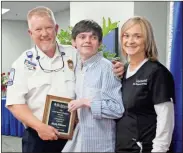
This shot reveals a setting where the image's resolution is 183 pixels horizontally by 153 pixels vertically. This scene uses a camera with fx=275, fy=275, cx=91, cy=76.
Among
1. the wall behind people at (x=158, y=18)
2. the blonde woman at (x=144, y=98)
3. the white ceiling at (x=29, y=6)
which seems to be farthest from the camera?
the white ceiling at (x=29, y=6)

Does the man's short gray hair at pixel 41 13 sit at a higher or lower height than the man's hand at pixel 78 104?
higher

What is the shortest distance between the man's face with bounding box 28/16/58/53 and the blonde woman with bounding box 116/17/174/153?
12.5 inches

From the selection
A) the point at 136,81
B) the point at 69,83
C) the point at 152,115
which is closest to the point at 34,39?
the point at 69,83

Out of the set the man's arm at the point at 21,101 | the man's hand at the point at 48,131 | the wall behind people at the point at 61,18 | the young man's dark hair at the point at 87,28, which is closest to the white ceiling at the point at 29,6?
the wall behind people at the point at 61,18

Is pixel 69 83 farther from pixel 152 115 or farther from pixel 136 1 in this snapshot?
pixel 136 1

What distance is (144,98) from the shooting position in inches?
45.0

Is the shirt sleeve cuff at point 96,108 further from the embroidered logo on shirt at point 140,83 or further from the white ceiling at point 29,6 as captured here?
the white ceiling at point 29,6

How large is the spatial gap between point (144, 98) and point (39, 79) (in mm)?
462

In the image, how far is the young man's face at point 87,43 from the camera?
3.84ft

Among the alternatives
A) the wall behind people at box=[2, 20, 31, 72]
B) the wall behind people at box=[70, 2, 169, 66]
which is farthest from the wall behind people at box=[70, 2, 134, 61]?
the wall behind people at box=[2, 20, 31, 72]

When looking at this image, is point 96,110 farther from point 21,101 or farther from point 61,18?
point 61,18

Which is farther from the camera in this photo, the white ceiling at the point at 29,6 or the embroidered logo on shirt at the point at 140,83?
the white ceiling at the point at 29,6

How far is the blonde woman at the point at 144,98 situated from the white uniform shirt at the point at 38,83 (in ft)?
0.87

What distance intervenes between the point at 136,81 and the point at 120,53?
0.87 ft
